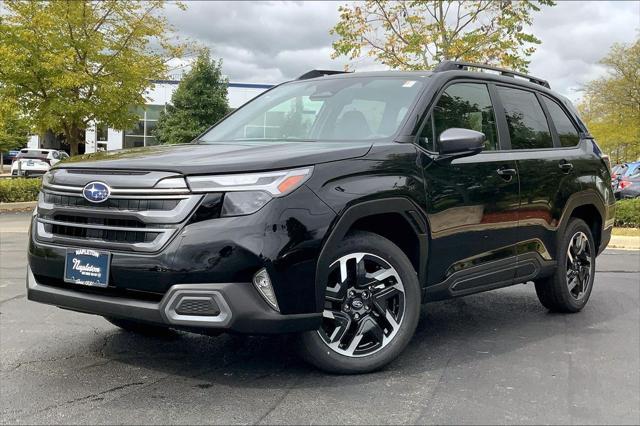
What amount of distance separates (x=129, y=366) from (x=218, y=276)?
3.79 ft

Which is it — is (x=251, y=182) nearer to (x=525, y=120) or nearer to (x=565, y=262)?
(x=525, y=120)

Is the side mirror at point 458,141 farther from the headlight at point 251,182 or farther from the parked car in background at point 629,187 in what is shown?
the parked car in background at point 629,187

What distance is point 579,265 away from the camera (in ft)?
18.6

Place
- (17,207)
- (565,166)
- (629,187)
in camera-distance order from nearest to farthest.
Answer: (565,166) → (17,207) → (629,187)

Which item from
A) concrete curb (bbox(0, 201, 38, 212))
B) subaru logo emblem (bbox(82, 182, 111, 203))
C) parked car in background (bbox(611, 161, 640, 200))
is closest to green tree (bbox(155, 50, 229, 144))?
concrete curb (bbox(0, 201, 38, 212))

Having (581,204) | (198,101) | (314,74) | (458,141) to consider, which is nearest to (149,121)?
(198,101)

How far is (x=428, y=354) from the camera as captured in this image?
14.1 ft

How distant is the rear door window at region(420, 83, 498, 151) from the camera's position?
423 cm

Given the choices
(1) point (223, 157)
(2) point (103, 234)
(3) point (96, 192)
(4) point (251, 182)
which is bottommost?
(2) point (103, 234)

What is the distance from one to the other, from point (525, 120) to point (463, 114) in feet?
2.90

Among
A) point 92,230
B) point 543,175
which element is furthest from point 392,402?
point 543,175

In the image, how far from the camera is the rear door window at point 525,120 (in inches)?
197

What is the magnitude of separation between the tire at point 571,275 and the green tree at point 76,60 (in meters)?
14.2

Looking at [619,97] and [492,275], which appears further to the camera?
[619,97]
